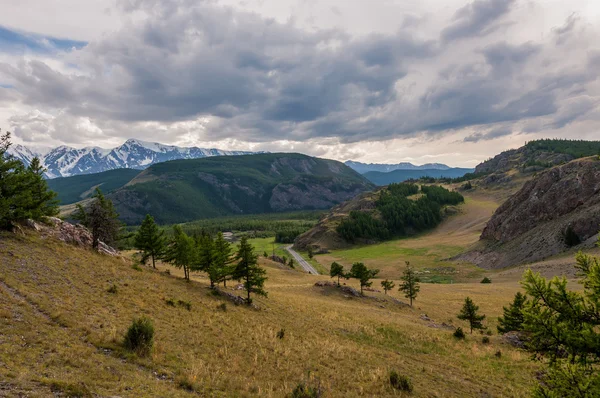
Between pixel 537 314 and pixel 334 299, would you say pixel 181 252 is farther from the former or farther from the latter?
pixel 537 314

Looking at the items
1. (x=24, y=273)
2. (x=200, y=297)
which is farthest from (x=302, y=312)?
(x=24, y=273)

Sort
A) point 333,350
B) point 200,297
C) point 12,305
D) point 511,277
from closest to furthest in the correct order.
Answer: point 12,305, point 333,350, point 200,297, point 511,277

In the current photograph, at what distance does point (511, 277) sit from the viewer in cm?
8194

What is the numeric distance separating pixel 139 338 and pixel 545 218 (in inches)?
5210

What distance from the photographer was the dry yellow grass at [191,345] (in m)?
13.8

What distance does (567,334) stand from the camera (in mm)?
9562

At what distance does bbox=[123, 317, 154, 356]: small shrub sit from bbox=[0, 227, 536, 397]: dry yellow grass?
0.62 metres

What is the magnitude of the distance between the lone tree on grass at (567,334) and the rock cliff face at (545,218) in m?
95.8

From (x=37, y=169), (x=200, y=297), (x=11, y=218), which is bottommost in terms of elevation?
(x=200, y=297)

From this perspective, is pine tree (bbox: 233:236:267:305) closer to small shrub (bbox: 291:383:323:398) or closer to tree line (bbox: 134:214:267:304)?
tree line (bbox: 134:214:267:304)

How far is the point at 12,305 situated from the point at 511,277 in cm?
9939

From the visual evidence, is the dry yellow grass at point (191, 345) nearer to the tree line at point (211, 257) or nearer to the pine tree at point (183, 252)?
the tree line at point (211, 257)

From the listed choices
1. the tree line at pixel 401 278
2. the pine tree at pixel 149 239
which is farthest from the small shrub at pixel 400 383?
the pine tree at pixel 149 239

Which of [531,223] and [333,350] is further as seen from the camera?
[531,223]
